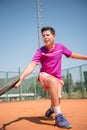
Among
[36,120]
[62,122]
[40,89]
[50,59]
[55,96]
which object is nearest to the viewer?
[62,122]

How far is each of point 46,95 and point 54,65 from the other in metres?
17.4

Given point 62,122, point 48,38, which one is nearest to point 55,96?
point 62,122

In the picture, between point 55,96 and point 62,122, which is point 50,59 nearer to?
point 55,96

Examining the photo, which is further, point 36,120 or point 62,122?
point 36,120

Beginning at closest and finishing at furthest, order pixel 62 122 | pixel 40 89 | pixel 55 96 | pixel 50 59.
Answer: pixel 62 122 < pixel 55 96 < pixel 50 59 < pixel 40 89

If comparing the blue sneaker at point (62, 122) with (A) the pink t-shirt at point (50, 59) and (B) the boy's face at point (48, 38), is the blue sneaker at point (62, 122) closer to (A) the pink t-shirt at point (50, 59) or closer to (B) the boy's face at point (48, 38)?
(A) the pink t-shirt at point (50, 59)

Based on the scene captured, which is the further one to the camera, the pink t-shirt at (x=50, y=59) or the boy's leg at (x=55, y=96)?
the pink t-shirt at (x=50, y=59)

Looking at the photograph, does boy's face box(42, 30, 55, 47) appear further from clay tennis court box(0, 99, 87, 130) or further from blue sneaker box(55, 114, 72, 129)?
clay tennis court box(0, 99, 87, 130)

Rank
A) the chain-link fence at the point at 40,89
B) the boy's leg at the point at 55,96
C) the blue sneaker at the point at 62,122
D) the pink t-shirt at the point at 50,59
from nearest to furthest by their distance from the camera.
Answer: the blue sneaker at the point at 62,122
the boy's leg at the point at 55,96
the pink t-shirt at the point at 50,59
the chain-link fence at the point at 40,89

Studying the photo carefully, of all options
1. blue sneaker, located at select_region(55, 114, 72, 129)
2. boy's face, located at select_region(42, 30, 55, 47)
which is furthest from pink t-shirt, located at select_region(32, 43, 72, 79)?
blue sneaker, located at select_region(55, 114, 72, 129)

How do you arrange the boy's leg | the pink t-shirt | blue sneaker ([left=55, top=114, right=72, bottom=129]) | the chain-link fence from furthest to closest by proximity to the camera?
1. the chain-link fence
2. the pink t-shirt
3. the boy's leg
4. blue sneaker ([left=55, top=114, right=72, bottom=129])

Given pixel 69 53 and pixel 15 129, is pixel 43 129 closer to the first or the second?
pixel 15 129

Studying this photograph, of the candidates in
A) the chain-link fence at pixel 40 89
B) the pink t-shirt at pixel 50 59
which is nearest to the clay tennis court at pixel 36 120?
the pink t-shirt at pixel 50 59

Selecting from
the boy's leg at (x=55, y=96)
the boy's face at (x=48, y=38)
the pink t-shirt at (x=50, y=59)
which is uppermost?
the boy's face at (x=48, y=38)
